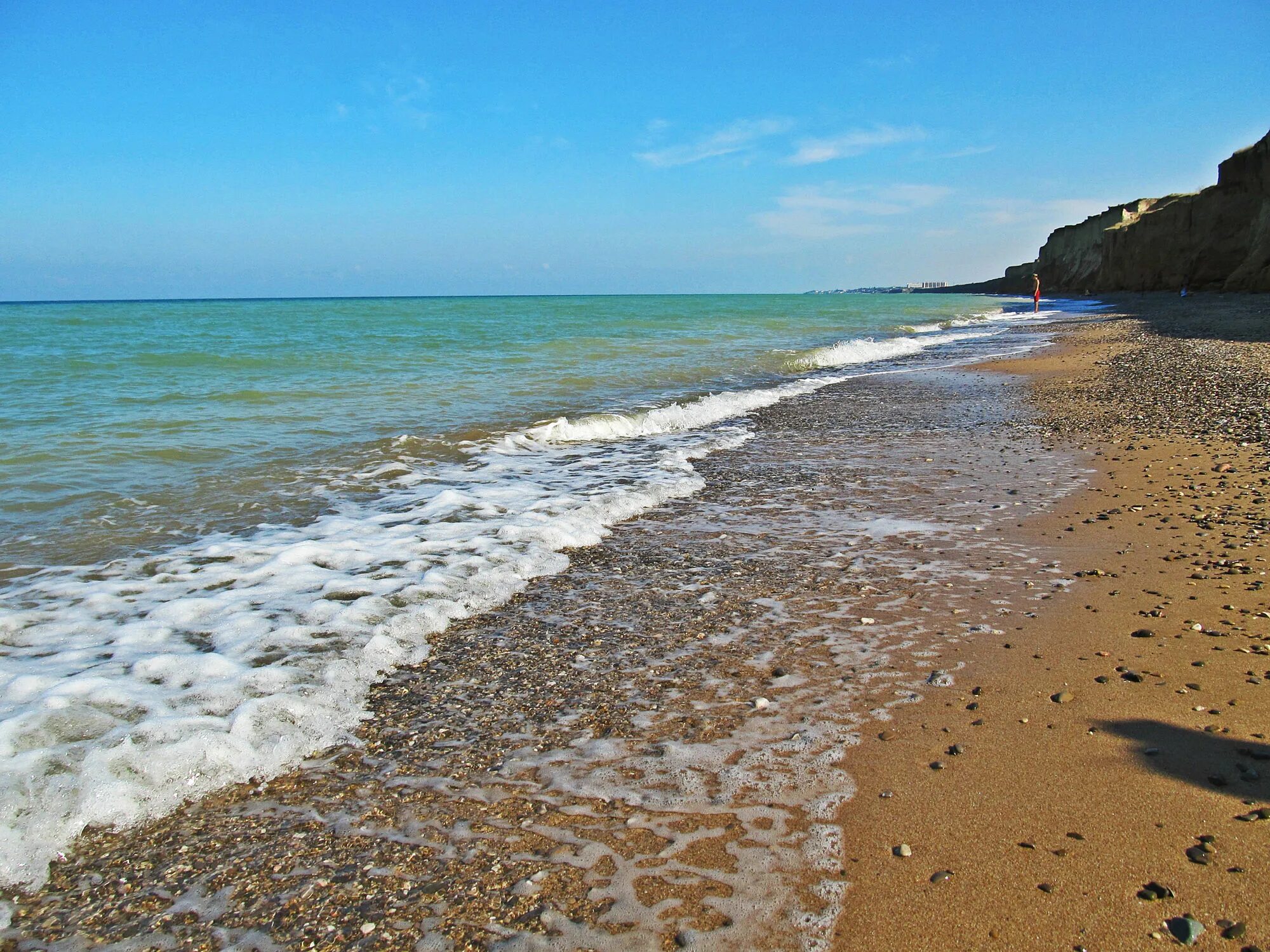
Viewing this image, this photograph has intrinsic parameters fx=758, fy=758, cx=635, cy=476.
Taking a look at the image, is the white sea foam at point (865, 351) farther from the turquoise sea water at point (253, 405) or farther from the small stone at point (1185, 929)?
the small stone at point (1185, 929)

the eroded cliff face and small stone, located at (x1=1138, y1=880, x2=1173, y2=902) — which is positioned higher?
the eroded cliff face

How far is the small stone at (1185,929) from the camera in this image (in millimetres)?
1976

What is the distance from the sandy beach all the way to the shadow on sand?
0.03 ft

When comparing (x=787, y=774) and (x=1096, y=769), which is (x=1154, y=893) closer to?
(x=1096, y=769)

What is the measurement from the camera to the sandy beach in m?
2.18

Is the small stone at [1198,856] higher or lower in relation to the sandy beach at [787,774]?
higher

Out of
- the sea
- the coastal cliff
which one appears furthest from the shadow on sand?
the coastal cliff

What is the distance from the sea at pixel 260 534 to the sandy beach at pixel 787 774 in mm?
302

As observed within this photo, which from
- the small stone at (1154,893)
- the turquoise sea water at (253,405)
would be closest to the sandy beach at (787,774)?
the small stone at (1154,893)

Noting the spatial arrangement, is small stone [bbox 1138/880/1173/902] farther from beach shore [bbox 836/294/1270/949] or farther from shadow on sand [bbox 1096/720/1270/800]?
shadow on sand [bbox 1096/720/1270/800]

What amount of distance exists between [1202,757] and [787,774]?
59.8 inches

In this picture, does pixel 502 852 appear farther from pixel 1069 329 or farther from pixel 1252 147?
pixel 1252 147

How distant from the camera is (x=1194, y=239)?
48.7 m

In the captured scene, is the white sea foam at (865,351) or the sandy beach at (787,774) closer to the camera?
the sandy beach at (787,774)
